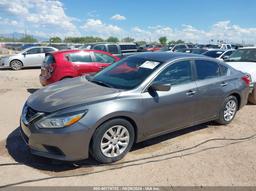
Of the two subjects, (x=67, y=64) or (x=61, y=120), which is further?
(x=67, y=64)

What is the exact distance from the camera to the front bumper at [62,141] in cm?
322

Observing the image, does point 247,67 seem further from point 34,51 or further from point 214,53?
point 34,51

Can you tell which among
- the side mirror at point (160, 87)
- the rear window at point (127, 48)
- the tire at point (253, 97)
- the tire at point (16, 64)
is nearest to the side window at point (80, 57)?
the side mirror at point (160, 87)

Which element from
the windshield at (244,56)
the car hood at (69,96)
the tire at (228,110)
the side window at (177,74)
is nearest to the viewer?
the car hood at (69,96)

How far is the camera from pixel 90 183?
3.17 m

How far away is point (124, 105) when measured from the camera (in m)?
3.57

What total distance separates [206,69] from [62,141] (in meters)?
3.10

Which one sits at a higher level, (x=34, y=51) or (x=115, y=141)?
(x=34, y=51)

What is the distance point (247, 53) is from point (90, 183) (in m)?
7.43

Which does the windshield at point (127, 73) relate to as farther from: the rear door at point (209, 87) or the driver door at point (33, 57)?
the driver door at point (33, 57)

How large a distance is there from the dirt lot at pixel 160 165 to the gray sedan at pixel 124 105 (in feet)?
0.85

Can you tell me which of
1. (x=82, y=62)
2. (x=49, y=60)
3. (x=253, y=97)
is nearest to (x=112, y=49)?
(x=82, y=62)

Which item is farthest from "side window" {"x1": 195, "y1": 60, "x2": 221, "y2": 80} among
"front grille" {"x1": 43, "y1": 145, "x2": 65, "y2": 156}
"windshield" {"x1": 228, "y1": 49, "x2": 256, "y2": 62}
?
"windshield" {"x1": 228, "y1": 49, "x2": 256, "y2": 62}

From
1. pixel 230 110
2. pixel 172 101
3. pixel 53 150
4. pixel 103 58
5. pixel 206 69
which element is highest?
pixel 103 58
